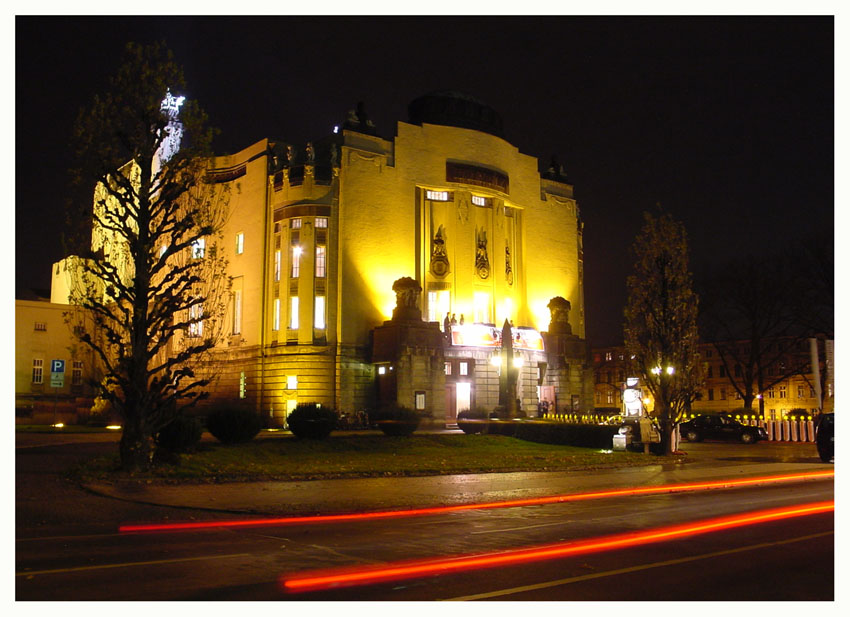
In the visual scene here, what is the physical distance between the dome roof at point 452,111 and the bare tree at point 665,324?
2929 cm

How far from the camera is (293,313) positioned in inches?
2012

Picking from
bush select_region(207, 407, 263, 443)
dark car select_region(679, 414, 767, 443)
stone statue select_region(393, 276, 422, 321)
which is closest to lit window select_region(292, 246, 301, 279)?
stone statue select_region(393, 276, 422, 321)

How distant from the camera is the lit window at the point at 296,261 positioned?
51272mm

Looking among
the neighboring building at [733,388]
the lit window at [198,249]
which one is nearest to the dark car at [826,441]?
the lit window at [198,249]

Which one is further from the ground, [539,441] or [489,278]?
[489,278]

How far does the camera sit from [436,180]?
55.8 meters

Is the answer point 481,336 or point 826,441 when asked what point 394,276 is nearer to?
point 481,336

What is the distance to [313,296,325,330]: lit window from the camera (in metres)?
50.5

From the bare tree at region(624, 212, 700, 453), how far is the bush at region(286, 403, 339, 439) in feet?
42.6

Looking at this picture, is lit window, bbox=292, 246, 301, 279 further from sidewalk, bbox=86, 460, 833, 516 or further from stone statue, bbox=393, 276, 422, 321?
sidewalk, bbox=86, 460, 833, 516

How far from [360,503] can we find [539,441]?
70.1ft

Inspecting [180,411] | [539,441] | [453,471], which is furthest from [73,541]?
[539,441]

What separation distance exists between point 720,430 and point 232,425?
27879 millimetres

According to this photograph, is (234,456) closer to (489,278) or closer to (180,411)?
(180,411)
